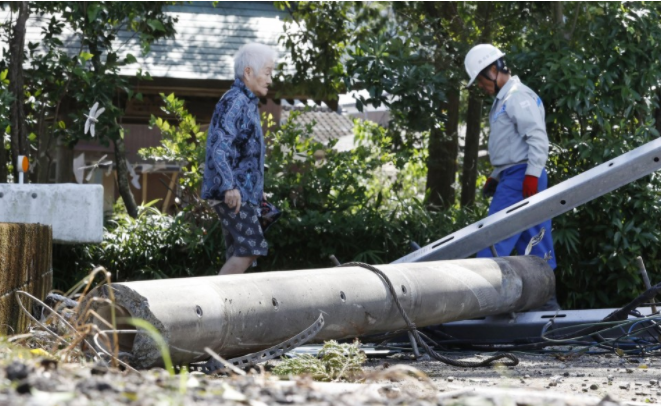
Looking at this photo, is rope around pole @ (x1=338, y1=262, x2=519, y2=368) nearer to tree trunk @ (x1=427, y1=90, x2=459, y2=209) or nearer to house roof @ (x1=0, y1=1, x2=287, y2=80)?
tree trunk @ (x1=427, y1=90, x2=459, y2=209)

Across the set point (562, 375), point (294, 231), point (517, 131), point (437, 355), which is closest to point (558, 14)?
point (517, 131)

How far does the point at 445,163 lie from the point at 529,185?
181 inches

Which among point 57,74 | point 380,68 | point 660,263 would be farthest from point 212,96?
point 660,263

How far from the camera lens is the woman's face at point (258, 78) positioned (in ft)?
21.8

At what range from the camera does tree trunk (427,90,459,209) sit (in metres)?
11.6

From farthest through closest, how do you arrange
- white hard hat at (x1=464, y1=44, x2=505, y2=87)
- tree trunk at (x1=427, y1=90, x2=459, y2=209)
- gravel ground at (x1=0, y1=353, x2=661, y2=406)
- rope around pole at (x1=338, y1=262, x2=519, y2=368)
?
tree trunk at (x1=427, y1=90, x2=459, y2=209), white hard hat at (x1=464, y1=44, x2=505, y2=87), rope around pole at (x1=338, y1=262, x2=519, y2=368), gravel ground at (x1=0, y1=353, x2=661, y2=406)

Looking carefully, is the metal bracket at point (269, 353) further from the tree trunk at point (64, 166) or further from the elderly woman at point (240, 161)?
the tree trunk at point (64, 166)

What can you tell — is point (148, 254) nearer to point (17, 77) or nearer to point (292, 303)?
point (17, 77)

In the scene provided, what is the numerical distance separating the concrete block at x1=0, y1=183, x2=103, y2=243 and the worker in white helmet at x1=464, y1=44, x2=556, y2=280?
2.57m

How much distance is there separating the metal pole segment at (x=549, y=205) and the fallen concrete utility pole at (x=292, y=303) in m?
0.24

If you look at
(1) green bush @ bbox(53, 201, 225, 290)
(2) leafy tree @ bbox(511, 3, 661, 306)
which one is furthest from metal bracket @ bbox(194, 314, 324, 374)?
(1) green bush @ bbox(53, 201, 225, 290)

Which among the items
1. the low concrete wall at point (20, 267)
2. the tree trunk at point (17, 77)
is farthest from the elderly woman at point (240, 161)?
the tree trunk at point (17, 77)

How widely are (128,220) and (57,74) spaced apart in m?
1.62

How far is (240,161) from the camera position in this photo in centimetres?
661
